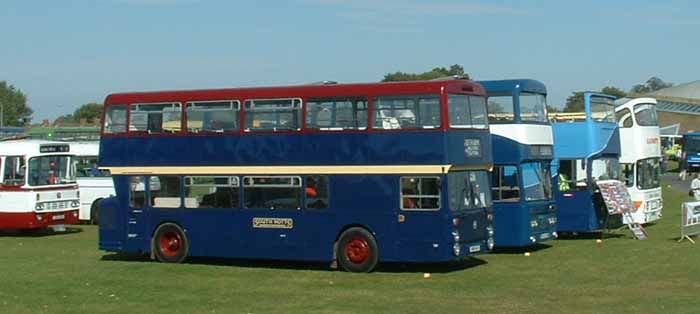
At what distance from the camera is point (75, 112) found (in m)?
133

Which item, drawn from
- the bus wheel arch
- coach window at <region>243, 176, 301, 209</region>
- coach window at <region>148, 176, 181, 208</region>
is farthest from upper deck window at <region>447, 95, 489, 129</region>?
coach window at <region>148, 176, 181, 208</region>

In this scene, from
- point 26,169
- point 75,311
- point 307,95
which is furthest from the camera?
point 26,169

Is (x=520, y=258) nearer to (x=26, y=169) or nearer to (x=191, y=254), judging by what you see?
(x=191, y=254)

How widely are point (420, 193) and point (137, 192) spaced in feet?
22.0

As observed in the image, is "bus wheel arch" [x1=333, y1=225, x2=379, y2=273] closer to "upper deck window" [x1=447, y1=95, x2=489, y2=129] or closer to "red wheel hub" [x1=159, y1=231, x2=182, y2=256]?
"upper deck window" [x1=447, y1=95, x2=489, y2=129]

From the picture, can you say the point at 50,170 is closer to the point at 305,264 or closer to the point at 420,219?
the point at 305,264

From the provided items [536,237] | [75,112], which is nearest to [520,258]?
[536,237]

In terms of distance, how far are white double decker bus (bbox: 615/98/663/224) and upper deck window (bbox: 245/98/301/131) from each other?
12.3 meters

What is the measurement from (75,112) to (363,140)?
118 metres

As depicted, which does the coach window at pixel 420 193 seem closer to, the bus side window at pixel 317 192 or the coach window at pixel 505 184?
the bus side window at pixel 317 192

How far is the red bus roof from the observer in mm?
19906

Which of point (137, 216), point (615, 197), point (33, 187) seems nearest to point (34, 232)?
point (33, 187)

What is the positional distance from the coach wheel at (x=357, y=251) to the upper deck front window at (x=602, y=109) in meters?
9.64

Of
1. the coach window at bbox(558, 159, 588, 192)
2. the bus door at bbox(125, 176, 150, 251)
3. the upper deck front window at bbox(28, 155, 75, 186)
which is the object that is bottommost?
the bus door at bbox(125, 176, 150, 251)
